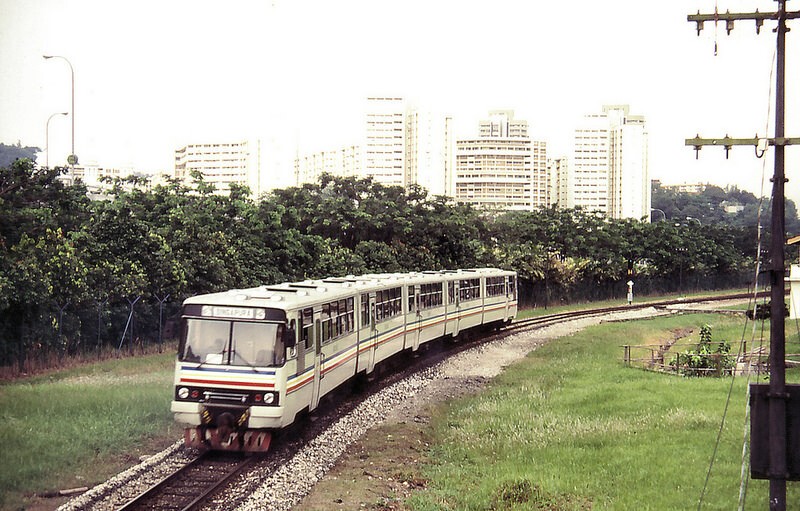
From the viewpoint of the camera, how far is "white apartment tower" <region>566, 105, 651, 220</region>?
153000 mm

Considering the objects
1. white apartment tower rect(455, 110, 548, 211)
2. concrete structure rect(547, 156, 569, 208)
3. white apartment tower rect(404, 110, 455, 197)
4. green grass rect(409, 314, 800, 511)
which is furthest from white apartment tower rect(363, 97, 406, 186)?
green grass rect(409, 314, 800, 511)

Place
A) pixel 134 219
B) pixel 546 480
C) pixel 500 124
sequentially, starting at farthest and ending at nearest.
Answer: pixel 500 124
pixel 134 219
pixel 546 480

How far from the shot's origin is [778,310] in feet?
28.3

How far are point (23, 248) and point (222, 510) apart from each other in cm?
1230

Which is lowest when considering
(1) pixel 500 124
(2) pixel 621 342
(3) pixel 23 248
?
(2) pixel 621 342

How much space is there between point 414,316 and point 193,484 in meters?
13.8

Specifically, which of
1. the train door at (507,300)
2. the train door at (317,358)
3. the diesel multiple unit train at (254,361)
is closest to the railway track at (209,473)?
the diesel multiple unit train at (254,361)

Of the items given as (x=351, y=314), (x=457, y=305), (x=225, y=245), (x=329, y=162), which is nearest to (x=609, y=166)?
(x=329, y=162)

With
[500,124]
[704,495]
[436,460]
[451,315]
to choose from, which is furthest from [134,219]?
[500,124]

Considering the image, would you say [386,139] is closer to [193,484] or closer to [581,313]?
[581,313]

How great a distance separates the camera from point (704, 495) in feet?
38.2

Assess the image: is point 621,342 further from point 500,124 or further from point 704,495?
point 500,124

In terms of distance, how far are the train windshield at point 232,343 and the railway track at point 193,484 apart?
171 centimetres

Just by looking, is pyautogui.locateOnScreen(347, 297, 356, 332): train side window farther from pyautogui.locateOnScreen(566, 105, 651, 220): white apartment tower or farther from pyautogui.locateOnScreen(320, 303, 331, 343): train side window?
pyautogui.locateOnScreen(566, 105, 651, 220): white apartment tower
